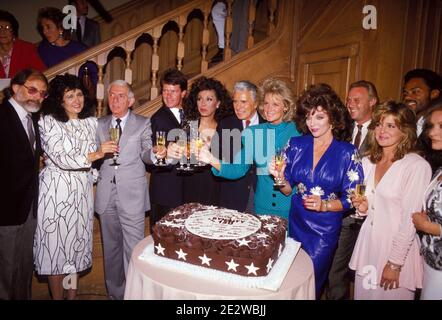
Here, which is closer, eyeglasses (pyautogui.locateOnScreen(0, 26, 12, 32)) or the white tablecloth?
the white tablecloth

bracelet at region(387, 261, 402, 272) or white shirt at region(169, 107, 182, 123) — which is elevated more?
white shirt at region(169, 107, 182, 123)

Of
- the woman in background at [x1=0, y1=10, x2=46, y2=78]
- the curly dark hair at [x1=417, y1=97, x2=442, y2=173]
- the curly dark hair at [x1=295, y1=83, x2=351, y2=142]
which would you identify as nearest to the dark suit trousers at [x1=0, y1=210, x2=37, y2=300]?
the woman in background at [x1=0, y1=10, x2=46, y2=78]

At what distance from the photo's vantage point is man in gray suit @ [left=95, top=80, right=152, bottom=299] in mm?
2975

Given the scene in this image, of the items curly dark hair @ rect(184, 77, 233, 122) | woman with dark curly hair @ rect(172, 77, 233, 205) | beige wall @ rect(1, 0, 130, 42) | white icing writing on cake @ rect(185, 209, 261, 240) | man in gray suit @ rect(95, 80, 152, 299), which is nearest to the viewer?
white icing writing on cake @ rect(185, 209, 261, 240)

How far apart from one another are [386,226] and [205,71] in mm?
2665

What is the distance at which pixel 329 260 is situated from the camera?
8.05ft

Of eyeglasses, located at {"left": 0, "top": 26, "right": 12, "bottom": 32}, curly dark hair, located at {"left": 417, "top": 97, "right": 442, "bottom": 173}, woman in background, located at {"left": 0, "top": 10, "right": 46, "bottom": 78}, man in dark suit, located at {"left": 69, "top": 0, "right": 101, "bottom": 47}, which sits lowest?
curly dark hair, located at {"left": 417, "top": 97, "right": 442, "bottom": 173}

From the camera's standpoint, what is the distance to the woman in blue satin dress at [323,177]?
7.82 ft

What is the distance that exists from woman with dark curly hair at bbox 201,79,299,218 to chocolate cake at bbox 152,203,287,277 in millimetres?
618

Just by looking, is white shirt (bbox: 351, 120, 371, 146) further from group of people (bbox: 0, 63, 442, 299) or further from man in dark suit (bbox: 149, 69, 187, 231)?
man in dark suit (bbox: 149, 69, 187, 231)

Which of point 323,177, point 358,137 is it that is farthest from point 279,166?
point 358,137

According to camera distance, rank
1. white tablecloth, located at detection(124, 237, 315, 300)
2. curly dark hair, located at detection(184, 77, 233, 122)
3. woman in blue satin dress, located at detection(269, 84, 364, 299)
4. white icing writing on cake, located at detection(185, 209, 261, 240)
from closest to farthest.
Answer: white tablecloth, located at detection(124, 237, 315, 300), white icing writing on cake, located at detection(185, 209, 261, 240), woman in blue satin dress, located at detection(269, 84, 364, 299), curly dark hair, located at detection(184, 77, 233, 122)

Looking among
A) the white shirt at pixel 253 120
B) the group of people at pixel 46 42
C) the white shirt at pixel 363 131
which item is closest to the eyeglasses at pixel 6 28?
the group of people at pixel 46 42
